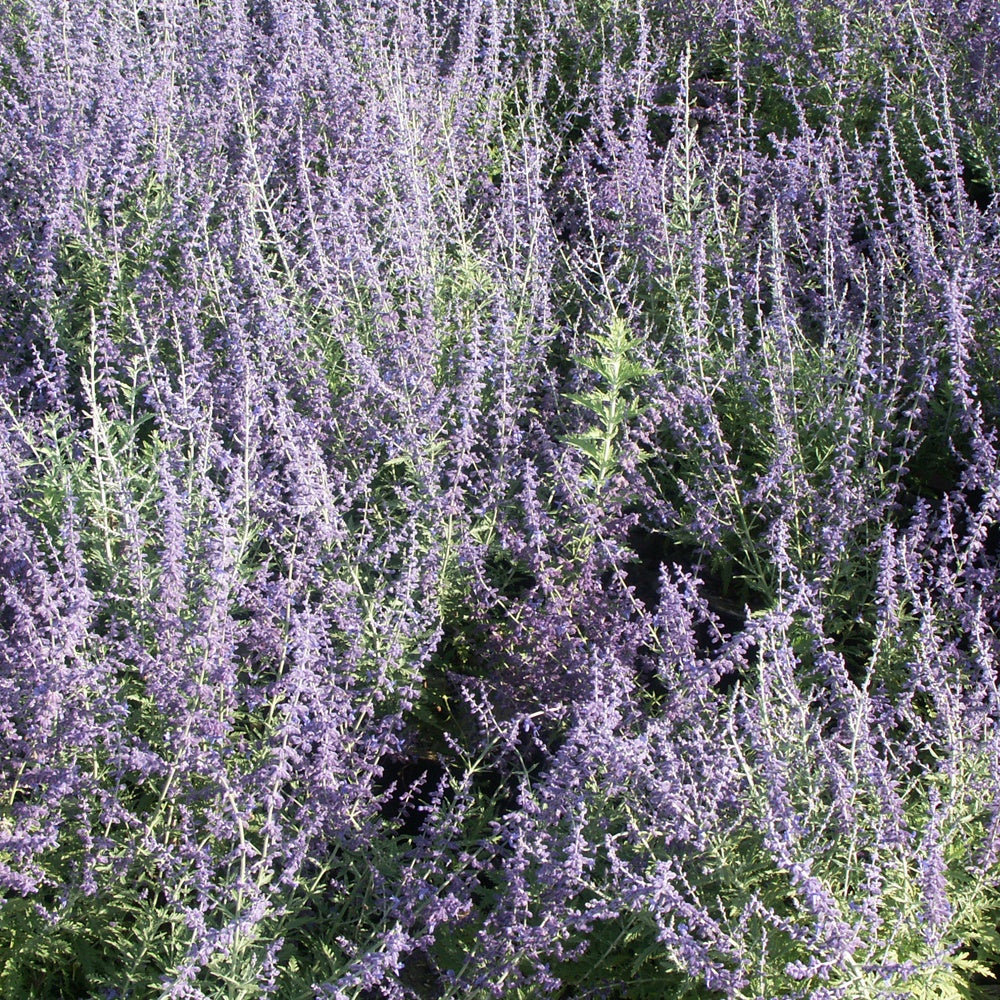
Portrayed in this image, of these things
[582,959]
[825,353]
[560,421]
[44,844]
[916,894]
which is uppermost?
[825,353]

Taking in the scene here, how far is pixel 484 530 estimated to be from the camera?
328 centimetres

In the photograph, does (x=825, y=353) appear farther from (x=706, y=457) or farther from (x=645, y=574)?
(x=645, y=574)

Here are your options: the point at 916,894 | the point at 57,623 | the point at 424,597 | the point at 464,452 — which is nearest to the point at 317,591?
the point at 424,597

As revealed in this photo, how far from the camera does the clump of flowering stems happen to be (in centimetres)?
224

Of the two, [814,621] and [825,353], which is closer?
[814,621]

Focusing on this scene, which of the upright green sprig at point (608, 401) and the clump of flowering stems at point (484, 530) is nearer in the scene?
the clump of flowering stems at point (484, 530)

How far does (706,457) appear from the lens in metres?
3.36

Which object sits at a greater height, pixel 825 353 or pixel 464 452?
pixel 825 353

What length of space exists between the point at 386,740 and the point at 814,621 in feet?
3.61

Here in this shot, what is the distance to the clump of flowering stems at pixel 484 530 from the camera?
7.35 feet

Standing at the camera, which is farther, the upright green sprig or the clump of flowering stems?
the upright green sprig

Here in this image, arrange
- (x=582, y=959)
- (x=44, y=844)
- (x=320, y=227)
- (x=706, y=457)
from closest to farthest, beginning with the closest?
(x=44, y=844) < (x=582, y=959) < (x=706, y=457) < (x=320, y=227)

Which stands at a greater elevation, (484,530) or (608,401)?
(608,401)

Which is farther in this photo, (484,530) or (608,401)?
(484,530)
